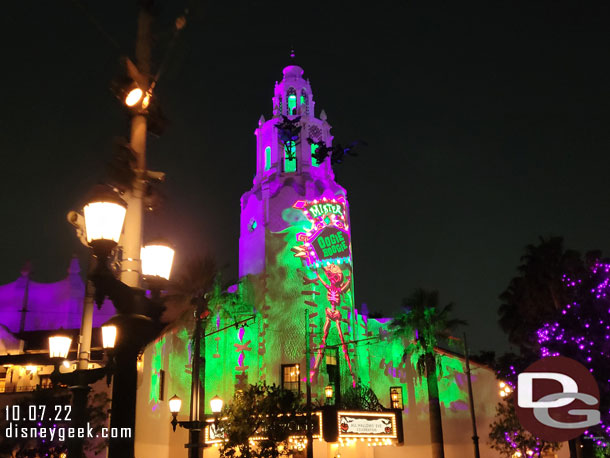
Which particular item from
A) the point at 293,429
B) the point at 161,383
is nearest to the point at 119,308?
the point at 293,429

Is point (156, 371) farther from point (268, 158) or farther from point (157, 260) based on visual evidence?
point (157, 260)

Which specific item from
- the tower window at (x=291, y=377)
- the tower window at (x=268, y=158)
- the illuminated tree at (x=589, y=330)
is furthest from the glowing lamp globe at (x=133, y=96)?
the tower window at (x=268, y=158)

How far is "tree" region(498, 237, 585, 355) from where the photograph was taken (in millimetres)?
49000

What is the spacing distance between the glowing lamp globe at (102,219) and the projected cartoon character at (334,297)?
37.9 meters

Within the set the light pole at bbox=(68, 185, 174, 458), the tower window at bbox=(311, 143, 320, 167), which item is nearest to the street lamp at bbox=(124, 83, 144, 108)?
the light pole at bbox=(68, 185, 174, 458)

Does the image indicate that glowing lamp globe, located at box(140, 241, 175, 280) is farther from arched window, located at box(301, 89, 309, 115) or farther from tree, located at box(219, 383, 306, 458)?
arched window, located at box(301, 89, 309, 115)

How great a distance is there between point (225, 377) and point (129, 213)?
128 feet

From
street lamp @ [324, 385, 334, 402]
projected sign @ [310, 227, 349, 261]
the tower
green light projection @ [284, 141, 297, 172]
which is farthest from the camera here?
green light projection @ [284, 141, 297, 172]

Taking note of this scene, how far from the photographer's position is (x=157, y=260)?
7.73 metres

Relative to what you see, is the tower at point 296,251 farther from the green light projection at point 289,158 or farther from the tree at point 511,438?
the tree at point 511,438

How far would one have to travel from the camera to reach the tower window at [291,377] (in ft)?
142

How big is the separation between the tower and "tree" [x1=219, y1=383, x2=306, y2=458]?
1225 cm

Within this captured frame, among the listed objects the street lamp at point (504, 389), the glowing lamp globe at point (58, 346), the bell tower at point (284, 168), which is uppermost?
the bell tower at point (284, 168)

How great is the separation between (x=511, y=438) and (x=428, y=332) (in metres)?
8.73
